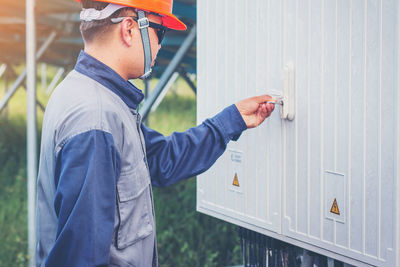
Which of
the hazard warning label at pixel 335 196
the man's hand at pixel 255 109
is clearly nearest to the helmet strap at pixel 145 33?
the man's hand at pixel 255 109

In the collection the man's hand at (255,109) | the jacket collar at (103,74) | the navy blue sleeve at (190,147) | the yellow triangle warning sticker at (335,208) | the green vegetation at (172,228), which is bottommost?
the green vegetation at (172,228)

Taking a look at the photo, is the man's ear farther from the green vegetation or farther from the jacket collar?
the green vegetation

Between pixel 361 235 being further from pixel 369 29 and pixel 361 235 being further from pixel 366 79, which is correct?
pixel 369 29

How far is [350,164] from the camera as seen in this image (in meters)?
1.86

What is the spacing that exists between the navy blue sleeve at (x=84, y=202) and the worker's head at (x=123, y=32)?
0.33 m

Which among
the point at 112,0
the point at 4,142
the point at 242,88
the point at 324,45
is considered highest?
the point at 112,0

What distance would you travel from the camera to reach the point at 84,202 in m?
1.46

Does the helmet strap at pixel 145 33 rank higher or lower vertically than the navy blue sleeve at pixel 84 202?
higher

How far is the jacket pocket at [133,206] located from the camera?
1.61 m

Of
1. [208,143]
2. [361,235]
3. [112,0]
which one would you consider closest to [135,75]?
[112,0]

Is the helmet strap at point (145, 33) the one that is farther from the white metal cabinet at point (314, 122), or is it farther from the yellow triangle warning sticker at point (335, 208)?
the yellow triangle warning sticker at point (335, 208)

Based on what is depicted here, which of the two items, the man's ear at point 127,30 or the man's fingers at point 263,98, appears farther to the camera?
the man's fingers at point 263,98

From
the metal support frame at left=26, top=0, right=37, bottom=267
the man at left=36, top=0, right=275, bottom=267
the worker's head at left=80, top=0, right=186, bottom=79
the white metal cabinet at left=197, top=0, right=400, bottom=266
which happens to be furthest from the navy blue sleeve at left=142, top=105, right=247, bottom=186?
the metal support frame at left=26, top=0, right=37, bottom=267

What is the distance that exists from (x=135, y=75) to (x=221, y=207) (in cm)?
97
